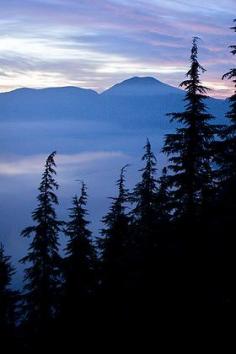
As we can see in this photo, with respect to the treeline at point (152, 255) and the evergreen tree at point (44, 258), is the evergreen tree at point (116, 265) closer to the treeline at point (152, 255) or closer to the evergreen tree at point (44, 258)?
the treeline at point (152, 255)

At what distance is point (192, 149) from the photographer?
63.9 feet

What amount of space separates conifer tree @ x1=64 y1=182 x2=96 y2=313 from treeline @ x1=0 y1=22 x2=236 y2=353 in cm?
5

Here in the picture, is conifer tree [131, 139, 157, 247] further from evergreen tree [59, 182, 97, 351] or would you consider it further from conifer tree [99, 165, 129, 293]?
evergreen tree [59, 182, 97, 351]

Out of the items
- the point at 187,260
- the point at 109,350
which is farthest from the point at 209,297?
the point at 109,350

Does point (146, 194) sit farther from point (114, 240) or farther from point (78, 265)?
point (78, 265)

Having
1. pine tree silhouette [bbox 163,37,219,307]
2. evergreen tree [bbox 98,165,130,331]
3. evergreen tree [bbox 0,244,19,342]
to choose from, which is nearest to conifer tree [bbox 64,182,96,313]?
evergreen tree [bbox 98,165,130,331]

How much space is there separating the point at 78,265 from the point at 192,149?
8.24 m

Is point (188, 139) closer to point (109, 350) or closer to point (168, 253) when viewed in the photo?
point (168, 253)

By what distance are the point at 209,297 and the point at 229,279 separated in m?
0.97

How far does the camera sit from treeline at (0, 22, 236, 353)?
517 inches

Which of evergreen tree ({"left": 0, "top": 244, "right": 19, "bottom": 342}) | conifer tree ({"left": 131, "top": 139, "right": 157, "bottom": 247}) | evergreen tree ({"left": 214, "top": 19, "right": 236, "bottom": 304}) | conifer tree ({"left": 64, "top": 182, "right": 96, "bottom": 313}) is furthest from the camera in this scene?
conifer tree ({"left": 131, "top": 139, "right": 157, "bottom": 247})

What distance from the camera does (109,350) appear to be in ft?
45.2

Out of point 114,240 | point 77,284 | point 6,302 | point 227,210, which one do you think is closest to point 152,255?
point 227,210

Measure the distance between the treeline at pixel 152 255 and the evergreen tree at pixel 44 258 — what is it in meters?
0.05
